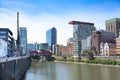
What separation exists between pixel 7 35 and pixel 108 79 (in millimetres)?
82177

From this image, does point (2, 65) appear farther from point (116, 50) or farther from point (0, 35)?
point (116, 50)

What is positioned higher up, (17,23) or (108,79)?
(17,23)

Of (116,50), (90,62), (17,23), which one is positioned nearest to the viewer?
(17,23)

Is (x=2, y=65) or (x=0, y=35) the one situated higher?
(x=0, y=35)

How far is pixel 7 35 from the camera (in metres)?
136

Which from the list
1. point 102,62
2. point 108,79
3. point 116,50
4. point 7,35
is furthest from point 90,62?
point 108,79

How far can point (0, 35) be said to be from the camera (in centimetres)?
13450

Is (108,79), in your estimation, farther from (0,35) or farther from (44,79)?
(0,35)

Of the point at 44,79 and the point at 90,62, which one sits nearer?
the point at 44,79

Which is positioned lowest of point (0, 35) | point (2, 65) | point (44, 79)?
point (44, 79)

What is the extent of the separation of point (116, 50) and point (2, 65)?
143 m

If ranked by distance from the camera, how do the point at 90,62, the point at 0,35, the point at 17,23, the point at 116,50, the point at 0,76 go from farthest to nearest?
1. the point at 116,50
2. the point at 90,62
3. the point at 0,35
4. the point at 17,23
5. the point at 0,76

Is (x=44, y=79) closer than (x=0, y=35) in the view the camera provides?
Yes

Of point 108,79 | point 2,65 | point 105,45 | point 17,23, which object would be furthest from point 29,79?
point 105,45
